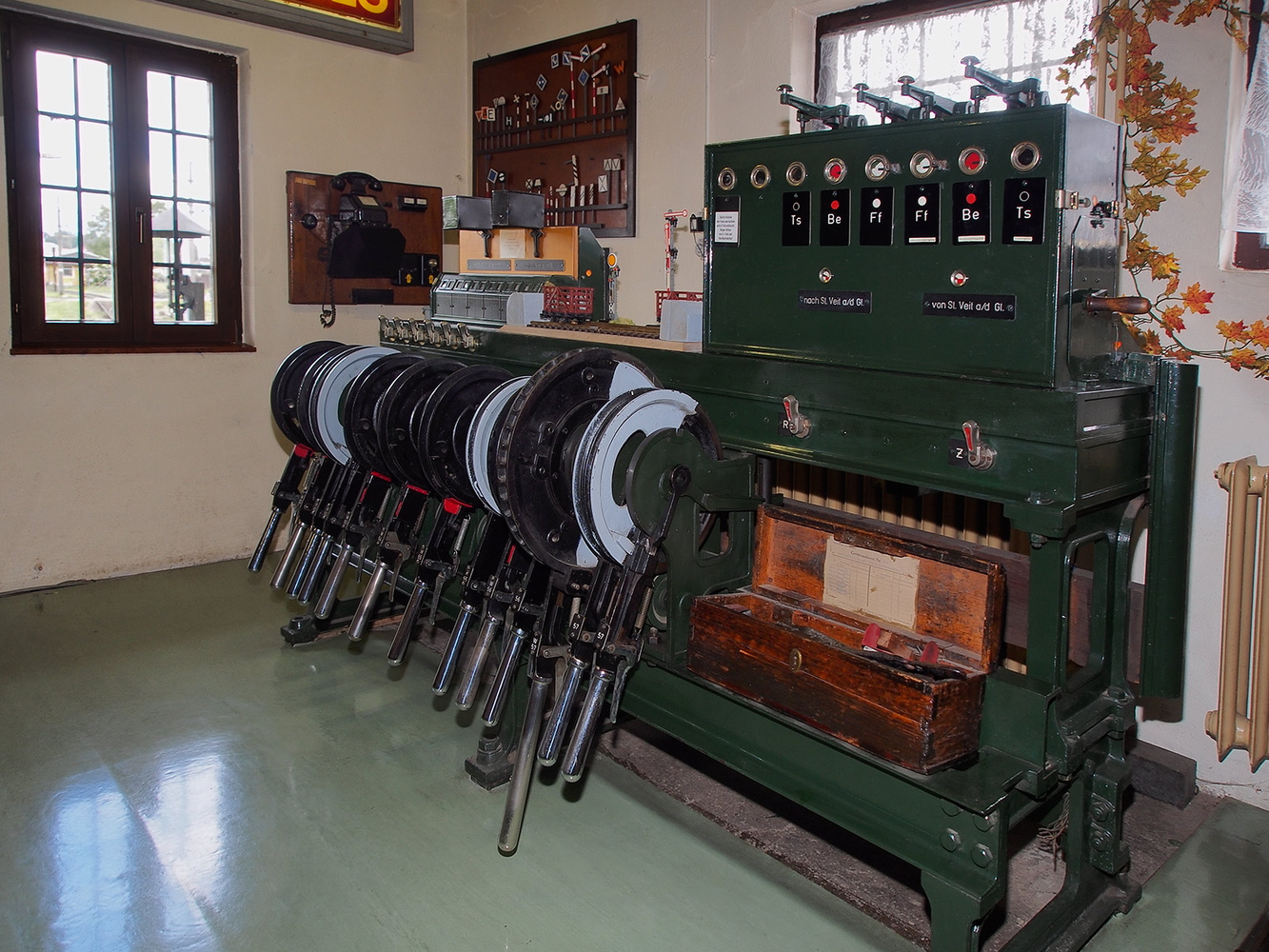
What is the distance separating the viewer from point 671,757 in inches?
107

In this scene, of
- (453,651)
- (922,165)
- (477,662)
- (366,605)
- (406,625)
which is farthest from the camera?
(366,605)

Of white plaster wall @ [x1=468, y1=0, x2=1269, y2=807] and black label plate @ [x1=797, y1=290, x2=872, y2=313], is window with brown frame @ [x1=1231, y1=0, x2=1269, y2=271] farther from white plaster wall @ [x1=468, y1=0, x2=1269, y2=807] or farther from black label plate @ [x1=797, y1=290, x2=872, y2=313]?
black label plate @ [x1=797, y1=290, x2=872, y2=313]

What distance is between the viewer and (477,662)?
2.04 m

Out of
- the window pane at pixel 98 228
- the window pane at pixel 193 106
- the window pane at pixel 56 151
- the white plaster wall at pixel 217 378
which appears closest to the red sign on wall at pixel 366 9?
the white plaster wall at pixel 217 378

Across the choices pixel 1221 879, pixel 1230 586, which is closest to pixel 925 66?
pixel 1230 586

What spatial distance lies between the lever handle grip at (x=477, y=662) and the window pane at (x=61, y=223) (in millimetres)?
3084

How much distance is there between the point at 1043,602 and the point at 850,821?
56 cm

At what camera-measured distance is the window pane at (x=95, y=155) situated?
4.02 m

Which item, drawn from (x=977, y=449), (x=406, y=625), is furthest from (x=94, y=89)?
(x=977, y=449)

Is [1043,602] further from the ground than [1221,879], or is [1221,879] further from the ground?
[1043,602]

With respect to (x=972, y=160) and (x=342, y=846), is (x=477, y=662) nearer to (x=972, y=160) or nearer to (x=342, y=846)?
(x=342, y=846)

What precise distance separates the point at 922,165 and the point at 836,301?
1.07 ft

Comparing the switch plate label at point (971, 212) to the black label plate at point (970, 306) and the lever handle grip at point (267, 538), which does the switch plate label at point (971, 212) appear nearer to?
the black label plate at point (970, 306)

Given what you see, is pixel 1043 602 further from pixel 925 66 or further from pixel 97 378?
pixel 97 378
